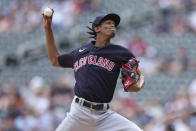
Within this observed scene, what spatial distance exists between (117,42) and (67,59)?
5.36m

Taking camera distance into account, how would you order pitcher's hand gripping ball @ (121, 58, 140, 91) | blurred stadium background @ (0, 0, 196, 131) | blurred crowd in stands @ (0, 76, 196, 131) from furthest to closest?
1. blurred stadium background @ (0, 0, 196, 131)
2. blurred crowd in stands @ (0, 76, 196, 131)
3. pitcher's hand gripping ball @ (121, 58, 140, 91)

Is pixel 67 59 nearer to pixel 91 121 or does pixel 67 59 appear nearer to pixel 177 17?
pixel 91 121

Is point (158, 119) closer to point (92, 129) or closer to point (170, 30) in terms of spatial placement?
point (170, 30)

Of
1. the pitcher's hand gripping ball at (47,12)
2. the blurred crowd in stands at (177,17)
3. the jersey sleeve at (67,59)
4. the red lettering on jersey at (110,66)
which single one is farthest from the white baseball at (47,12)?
the blurred crowd in stands at (177,17)

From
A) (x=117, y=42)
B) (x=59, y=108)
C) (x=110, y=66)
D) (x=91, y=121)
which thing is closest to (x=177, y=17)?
(x=117, y=42)

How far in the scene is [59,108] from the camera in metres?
9.82

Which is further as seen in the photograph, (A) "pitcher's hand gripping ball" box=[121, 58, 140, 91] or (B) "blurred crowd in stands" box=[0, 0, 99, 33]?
(B) "blurred crowd in stands" box=[0, 0, 99, 33]

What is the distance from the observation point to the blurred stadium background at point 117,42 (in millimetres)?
8625

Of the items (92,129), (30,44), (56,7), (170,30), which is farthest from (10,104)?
(92,129)

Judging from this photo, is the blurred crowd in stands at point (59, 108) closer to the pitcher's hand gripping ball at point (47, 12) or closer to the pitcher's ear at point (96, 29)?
the pitcher's ear at point (96, 29)

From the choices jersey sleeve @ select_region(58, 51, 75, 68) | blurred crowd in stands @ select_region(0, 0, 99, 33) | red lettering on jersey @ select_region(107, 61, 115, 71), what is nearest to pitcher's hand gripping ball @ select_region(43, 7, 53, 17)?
jersey sleeve @ select_region(58, 51, 75, 68)

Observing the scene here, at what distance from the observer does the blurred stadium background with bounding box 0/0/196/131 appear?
862 cm

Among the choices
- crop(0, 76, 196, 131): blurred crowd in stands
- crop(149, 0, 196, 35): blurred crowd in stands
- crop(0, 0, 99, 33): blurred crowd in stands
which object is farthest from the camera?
crop(0, 0, 99, 33): blurred crowd in stands

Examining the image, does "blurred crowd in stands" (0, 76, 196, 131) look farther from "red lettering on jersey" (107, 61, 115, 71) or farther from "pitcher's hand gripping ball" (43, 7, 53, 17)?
"pitcher's hand gripping ball" (43, 7, 53, 17)
